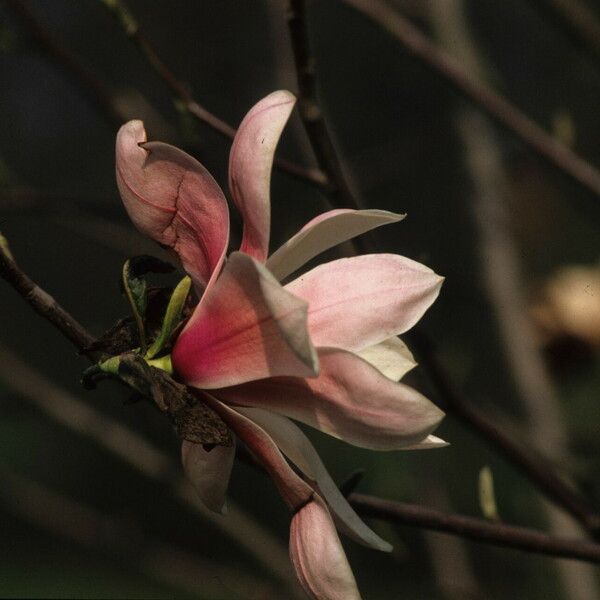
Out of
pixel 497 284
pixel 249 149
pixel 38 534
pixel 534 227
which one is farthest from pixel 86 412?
pixel 38 534

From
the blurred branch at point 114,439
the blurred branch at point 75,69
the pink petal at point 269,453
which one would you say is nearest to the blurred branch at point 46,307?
the pink petal at point 269,453

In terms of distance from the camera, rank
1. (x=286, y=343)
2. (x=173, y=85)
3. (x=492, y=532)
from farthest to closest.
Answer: (x=173, y=85)
(x=492, y=532)
(x=286, y=343)

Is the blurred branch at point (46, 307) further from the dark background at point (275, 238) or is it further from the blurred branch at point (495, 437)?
the blurred branch at point (495, 437)

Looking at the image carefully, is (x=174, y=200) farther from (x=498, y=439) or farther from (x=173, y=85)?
(x=498, y=439)

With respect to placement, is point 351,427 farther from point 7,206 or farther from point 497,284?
point 497,284

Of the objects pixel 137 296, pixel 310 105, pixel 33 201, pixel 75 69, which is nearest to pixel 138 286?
pixel 137 296

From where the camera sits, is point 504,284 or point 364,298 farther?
point 504,284

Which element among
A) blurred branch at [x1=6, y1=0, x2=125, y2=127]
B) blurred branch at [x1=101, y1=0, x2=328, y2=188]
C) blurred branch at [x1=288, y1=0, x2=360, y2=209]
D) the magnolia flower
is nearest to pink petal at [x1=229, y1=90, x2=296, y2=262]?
the magnolia flower
